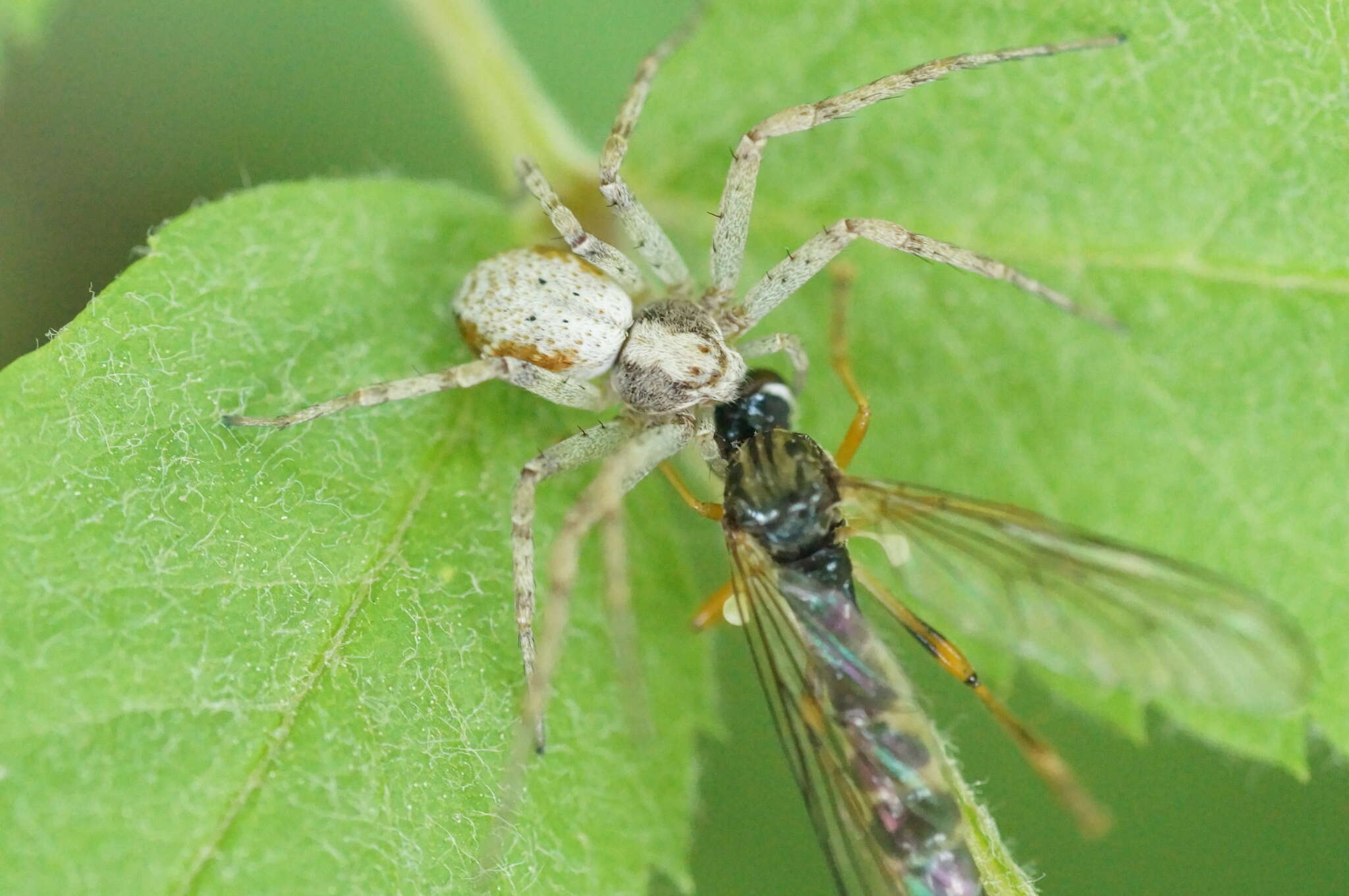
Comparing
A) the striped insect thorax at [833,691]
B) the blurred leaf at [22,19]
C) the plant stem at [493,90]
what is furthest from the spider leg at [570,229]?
the blurred leaf at [22,19]

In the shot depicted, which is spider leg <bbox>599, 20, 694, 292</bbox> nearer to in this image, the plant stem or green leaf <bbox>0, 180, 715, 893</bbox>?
the plant stem

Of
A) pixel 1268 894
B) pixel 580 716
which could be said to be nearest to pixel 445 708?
pixel 580 716

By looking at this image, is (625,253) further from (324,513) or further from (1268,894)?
(1268,894)

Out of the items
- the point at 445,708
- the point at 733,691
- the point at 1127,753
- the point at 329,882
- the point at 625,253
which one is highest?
the point at 625,253

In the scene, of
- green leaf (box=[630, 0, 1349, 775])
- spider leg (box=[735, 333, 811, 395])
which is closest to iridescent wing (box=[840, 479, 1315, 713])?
green leaf (box=[630, 0, 1349, 775])

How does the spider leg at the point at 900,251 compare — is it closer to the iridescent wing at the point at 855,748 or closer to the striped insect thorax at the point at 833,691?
the striped insect thorax at the point at 833,691

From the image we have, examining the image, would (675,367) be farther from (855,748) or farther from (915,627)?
(855,748)
